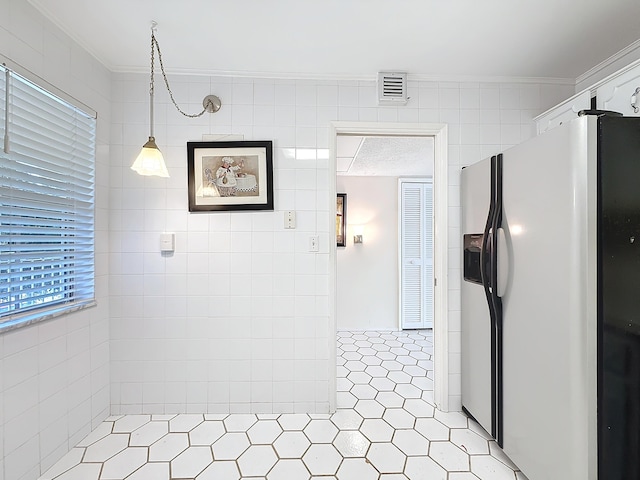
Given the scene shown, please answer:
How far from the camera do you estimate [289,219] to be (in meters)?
2.09

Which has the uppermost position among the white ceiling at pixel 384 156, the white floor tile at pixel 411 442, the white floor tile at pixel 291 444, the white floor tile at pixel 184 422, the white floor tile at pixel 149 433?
the white ceiling at pixel 384 156

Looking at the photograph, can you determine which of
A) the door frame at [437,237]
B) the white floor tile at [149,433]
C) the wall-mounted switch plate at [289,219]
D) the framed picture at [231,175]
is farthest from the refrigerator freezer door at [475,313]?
the white floor tile at [149,433]

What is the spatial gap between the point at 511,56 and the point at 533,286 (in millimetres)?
1427

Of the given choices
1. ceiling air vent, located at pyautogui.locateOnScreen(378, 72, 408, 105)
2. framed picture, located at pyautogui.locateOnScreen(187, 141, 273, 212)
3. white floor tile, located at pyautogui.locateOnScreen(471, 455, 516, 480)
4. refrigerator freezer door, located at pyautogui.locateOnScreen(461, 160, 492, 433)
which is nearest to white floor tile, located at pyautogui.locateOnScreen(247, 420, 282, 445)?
white floor tile, located at pyautogui.locateOnScreen(471, 455, 516, 480)

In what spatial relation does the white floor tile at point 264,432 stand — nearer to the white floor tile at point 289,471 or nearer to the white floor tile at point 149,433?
the white floor tile at point 289,471

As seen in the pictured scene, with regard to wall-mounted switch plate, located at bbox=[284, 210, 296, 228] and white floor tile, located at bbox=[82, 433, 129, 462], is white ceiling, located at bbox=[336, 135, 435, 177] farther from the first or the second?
white floor tile, located at bbox=[82, 433, 129, 462]

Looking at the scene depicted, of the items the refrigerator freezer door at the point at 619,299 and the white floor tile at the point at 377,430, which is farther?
the white floor tile at the point at 377,430

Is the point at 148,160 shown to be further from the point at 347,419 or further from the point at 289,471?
the point at 347,419

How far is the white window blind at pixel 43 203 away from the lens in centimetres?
139

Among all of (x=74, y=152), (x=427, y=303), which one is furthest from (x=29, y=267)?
(x=427, y=303)

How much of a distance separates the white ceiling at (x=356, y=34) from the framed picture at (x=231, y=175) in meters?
0.51

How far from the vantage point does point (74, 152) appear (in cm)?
175

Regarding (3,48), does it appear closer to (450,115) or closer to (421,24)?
(421,24)

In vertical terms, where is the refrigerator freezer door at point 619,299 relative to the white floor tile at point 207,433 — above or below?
above
